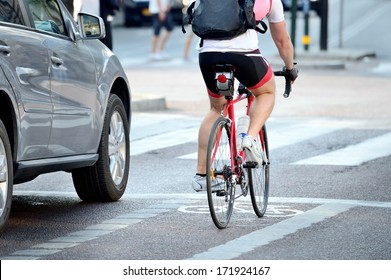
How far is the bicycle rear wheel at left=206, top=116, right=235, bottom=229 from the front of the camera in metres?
7.95

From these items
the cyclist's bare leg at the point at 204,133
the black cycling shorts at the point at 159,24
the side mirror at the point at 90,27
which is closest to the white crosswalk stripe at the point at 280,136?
the side mirror at the point at 90,27

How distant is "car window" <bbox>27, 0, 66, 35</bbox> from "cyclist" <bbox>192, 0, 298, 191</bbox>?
1.12 meters

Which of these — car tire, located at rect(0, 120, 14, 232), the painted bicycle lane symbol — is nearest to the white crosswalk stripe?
the painted bicycle lane symbol

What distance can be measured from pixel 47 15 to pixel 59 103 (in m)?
0.73

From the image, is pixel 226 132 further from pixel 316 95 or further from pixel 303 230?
pixel 316 95

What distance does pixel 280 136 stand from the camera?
14.2 metres

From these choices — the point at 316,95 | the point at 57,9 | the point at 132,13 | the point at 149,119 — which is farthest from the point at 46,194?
the point at 132,13

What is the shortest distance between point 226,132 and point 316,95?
11680 mm

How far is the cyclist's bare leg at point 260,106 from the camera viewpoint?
27.6ft

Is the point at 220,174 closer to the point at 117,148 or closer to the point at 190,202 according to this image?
the point at 190,202

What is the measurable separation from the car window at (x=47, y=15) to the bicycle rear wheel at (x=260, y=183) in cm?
151

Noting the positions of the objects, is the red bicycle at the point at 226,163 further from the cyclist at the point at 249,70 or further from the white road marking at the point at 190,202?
the white road marking at the point at 190,202

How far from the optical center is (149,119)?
16359mm

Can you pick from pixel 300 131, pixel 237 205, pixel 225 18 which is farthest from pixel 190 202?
pixel 300 131
